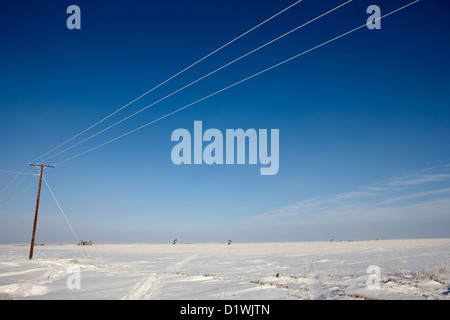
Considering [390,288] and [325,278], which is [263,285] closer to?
[325,278]
